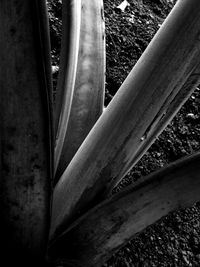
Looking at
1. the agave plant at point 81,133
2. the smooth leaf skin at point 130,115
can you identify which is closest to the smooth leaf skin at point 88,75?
the agave plant at point 81,133

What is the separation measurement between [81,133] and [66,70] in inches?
4.4

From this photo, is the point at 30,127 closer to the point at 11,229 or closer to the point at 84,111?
the point at 11,229

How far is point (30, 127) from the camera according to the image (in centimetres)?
41

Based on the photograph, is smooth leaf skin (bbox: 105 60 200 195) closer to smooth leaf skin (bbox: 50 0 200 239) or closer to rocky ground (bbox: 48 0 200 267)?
smooth leaf skin (bbox: 50 0 200 239)

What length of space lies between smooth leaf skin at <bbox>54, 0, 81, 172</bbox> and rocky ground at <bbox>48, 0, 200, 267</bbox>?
0.24 meters

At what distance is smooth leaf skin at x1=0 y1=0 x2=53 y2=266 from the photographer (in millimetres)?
345

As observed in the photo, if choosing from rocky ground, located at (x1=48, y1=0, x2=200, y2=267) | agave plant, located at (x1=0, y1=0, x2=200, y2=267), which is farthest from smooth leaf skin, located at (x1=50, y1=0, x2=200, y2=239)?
rocky ground, located at (x1=48, y1=0, x2=200, y2=267)

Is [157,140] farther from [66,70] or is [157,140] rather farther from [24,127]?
[24,127]

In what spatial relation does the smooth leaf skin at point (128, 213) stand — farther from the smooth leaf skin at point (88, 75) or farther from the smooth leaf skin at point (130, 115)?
the smooth leaf skin at point (88, 75)

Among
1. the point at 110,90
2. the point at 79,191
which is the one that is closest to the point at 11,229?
the point at 79,191

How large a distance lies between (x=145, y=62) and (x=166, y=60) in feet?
0.09

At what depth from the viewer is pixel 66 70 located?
648 millimetres

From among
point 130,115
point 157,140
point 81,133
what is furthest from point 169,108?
point 157,140

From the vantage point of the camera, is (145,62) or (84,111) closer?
(145,62)
